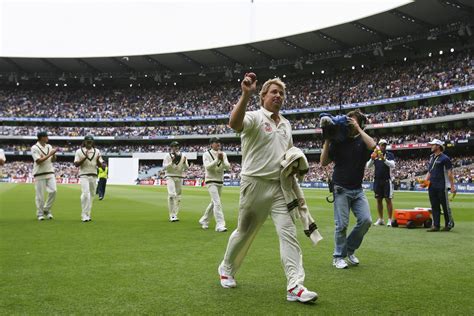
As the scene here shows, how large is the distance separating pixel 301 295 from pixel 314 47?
56.9 meters

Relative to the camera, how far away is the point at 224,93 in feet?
238

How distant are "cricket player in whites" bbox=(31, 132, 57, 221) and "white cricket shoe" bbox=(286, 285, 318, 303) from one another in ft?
30.9

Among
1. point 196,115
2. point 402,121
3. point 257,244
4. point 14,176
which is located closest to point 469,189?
point 402,121

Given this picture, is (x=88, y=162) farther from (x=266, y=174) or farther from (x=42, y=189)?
(x=266, y=174)

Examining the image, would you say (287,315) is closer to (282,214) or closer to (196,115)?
(282,214)

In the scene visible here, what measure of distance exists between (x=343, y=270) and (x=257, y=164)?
2.31m

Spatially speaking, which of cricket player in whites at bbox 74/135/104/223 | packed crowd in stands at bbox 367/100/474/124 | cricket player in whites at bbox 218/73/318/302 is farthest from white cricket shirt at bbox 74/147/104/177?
packed crowd in stands at bbox 367/100/474/124

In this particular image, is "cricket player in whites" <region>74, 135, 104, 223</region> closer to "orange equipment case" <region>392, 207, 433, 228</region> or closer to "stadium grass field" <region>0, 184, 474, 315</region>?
"stadium grass field" <region>0, 184, 474, 315</region>

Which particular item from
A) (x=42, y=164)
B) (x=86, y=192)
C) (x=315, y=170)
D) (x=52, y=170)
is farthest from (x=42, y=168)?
(x=315, y=170)

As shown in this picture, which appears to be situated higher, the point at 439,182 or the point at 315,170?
the point at 439,182

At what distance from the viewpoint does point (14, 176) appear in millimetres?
62156

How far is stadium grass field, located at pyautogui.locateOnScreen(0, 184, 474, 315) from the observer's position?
443 centimetres

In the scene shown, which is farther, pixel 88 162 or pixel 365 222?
pixel 88 162

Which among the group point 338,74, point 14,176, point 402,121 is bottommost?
point 14,176
